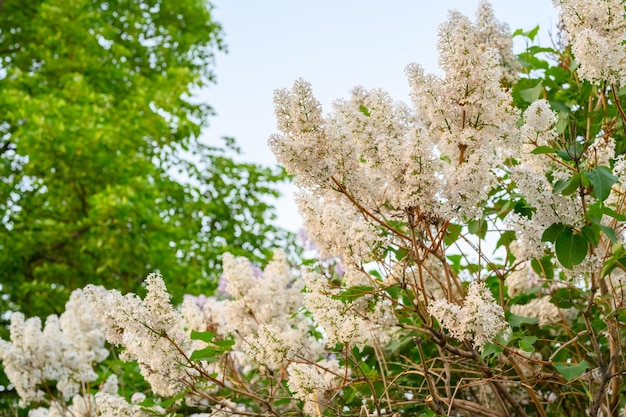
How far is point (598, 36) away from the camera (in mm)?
1935

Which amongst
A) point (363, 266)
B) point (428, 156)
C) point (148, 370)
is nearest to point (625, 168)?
point (428, 156)

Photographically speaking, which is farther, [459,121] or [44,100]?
[44,100]

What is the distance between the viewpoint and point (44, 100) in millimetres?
9445

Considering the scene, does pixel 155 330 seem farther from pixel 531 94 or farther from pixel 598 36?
pixel 531 94

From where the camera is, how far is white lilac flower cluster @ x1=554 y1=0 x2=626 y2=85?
1891mm

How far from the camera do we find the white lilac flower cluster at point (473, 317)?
1687 millimetres

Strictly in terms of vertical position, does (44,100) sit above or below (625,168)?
above

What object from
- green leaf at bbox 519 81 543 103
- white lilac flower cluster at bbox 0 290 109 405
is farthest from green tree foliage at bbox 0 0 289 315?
green leaf at bbox 519 81 543 103

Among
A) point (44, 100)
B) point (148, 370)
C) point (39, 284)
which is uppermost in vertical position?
point (44, 100)

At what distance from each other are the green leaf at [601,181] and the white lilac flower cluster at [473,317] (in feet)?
1.16

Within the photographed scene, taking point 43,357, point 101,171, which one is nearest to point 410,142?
point 43,357

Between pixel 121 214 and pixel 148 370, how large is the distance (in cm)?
678

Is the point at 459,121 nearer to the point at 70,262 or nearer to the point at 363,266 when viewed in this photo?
the point at 363,266

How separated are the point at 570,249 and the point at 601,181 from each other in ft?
0.70
